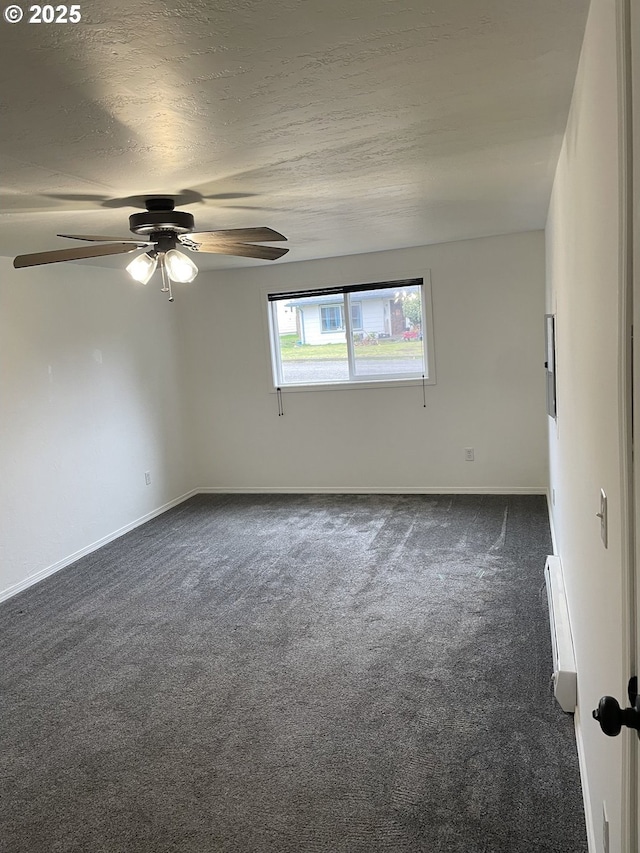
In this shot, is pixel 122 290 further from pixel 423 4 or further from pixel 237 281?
pixel 423 4

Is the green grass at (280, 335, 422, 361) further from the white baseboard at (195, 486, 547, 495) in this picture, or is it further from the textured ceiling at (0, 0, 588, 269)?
the textured ceiling at (0, 0, 588, 269)

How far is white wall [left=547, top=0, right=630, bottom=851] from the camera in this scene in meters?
1.19

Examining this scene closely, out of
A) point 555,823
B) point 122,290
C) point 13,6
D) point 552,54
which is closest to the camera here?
point 13,6

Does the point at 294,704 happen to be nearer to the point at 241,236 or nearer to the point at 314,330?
the point at 241,236

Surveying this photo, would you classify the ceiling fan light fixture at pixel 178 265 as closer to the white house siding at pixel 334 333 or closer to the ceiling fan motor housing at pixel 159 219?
the ceiling fan motor housing at pixel 159 219

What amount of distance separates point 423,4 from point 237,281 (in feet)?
15.9

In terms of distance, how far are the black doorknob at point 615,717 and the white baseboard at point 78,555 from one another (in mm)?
4142

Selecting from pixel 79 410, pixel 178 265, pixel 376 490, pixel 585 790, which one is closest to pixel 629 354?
pixel 585 790

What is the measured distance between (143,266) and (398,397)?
323 centimetres

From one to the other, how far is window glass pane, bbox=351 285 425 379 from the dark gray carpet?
5.73 ft

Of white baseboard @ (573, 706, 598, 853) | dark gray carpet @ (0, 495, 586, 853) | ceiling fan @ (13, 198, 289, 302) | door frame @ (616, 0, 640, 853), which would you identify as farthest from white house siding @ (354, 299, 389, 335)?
door frame @ (616, 0, 640, 853)

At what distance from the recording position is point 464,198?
11.8 feet

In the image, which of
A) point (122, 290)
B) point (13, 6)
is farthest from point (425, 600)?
point (122, 290)

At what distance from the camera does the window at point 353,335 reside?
18.8 feet
